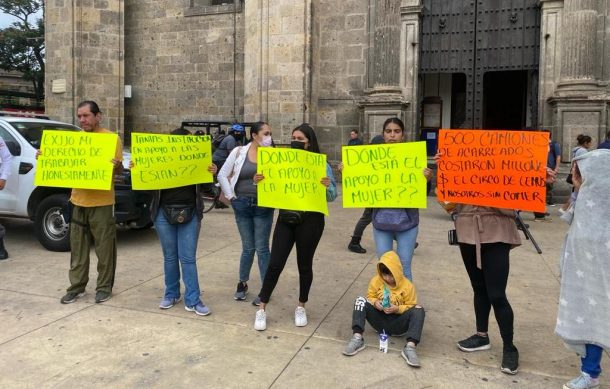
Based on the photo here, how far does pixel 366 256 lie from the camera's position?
7.01 metres

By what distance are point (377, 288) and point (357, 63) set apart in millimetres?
10715

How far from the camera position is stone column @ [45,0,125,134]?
1661cm

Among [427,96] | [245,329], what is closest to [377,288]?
[245,329]

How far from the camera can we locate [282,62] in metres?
13.6

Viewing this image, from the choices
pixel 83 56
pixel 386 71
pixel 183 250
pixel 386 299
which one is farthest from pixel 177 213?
pixel 83 56

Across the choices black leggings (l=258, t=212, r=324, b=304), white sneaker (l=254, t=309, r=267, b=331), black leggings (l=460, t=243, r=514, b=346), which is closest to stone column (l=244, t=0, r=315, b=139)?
black leggings (l=258, t=212, r=324, b=304)

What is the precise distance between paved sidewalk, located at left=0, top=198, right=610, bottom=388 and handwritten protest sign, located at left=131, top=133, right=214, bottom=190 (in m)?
1.22

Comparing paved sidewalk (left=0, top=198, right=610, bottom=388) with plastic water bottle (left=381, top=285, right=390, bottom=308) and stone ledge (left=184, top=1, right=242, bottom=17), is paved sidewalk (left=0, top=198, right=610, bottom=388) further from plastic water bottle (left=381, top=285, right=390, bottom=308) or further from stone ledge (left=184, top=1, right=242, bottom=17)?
stone ledge (left=184, top=1, right=242, bottom=17)

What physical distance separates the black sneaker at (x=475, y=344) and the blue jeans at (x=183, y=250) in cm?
237

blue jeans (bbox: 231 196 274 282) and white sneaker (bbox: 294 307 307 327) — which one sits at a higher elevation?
blue jeans (bbox: 231 196 274 282)

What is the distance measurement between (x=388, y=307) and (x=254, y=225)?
63.4 inches

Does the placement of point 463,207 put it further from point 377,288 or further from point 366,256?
point 366,256

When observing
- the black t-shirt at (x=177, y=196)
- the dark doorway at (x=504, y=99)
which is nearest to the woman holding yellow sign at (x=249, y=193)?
the black t-shirt at (x=177, y=196)

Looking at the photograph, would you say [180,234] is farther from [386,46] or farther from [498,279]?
[386,46]
